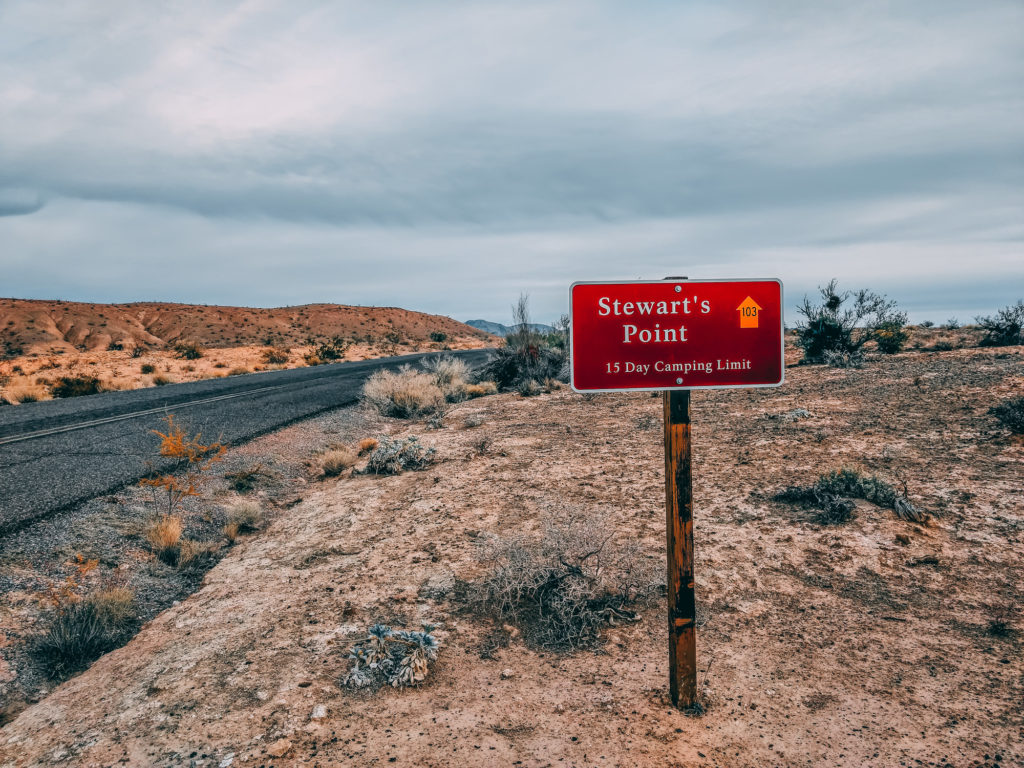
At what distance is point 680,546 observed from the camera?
3127 mm

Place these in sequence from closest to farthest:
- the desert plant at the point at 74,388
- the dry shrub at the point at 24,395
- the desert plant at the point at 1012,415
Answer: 1. the desert plant at the point at 1012,415
2. the dry shrub at the point at 24,395
3. the desert plant at the point at 74,388

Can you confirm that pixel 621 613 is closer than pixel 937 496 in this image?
Yes

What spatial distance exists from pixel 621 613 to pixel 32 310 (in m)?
85.4

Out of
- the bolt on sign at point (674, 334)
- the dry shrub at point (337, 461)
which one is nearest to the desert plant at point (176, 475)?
the dry shrub at point (337, 461)

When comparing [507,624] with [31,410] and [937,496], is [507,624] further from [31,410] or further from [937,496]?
[31,410]

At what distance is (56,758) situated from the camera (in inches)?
122

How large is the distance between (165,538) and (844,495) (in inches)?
270

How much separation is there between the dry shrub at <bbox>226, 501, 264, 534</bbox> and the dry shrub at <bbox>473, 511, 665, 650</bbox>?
3179mm

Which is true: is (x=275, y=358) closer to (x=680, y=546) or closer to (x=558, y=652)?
(x=558, y=652)

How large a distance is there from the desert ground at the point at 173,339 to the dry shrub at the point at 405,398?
11082 mm

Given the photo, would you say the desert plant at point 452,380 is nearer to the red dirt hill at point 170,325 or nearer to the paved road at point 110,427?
the paved road at point 110,427

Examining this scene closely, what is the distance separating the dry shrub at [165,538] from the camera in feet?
19.1

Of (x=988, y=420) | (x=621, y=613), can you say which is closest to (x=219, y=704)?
(x=621, y=613)

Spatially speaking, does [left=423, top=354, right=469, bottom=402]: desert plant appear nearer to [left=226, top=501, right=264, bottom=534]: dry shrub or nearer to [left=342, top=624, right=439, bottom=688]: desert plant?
[left=226, top=501, right=264, bottom=534]: dry shrub
